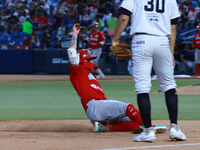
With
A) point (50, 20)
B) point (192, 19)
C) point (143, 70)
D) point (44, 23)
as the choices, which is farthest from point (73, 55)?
point (50, 20)

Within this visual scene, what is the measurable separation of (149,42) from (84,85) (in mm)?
1510

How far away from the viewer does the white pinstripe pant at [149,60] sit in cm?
495

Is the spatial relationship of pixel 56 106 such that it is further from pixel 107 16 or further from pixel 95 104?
pixel 107 16

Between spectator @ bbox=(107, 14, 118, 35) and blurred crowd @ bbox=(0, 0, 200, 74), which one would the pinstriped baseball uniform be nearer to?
blurred crowd @ bbox=(0, 0, 200, 74)

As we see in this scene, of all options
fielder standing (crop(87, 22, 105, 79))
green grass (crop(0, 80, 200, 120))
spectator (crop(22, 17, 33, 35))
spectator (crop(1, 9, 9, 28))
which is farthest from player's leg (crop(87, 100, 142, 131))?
spectator (crop(1, 9, 9, 28))

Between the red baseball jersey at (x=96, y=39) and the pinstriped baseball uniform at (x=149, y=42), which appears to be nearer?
the pinstriped baseball uniform at (x=149, y=42)

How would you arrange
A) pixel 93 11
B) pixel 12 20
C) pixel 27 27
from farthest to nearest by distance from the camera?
1. pixel 12 20
2. pixel 27 27
3. pixel 93 11

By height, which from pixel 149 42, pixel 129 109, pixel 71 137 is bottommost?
pixel 71 137

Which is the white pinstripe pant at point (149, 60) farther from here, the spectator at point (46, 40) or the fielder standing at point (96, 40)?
the spectator at point (46, 40)

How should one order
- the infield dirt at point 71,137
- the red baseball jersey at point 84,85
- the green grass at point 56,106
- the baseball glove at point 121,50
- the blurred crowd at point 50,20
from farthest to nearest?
the blurred crowd at point 50,20 < the green grass at point 56,106 < the red baseball jersey at point 84,85 < the baseball glove at point 121,50 < the infield dirt at point 71,137

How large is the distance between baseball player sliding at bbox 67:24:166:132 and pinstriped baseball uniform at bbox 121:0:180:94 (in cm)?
85

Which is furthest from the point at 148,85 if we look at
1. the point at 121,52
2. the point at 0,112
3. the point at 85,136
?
the point at 0,112

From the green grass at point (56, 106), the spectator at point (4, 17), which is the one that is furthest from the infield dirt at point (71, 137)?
the spectator at point (4, 17)

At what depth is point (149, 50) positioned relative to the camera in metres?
4.95
